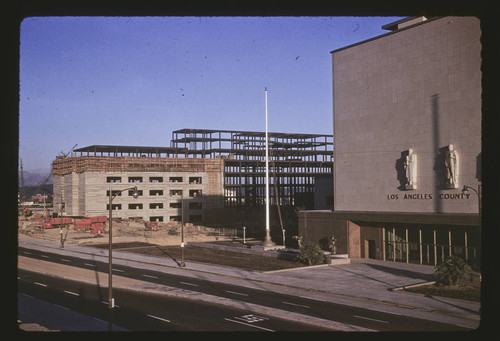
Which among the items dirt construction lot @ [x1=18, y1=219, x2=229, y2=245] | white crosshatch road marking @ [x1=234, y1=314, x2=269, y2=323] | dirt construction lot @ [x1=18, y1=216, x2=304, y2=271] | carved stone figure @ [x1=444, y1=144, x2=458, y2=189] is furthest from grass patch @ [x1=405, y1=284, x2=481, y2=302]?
dirt construction lot @ [x1=18, y1=219, x2=229, y2=245]

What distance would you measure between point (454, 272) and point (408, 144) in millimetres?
17498

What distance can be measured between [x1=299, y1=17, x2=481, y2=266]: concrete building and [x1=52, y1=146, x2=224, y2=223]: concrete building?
63.0 m

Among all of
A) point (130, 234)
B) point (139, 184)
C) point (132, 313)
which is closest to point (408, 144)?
point (132, 313)

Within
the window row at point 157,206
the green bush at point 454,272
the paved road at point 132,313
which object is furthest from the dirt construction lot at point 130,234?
the green bush at point 454,272

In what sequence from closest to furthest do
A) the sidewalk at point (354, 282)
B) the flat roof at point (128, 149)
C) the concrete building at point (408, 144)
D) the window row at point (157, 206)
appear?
the sidewalk at point (354, 282), the concrete building at point (408, 144), the window row at point (157, 206), the flat roof at point (128, 149)

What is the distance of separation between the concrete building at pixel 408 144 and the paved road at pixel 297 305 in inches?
777

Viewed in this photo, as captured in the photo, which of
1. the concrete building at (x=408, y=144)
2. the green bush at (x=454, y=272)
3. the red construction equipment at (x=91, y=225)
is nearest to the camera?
the green bush at (x=454, y=272)

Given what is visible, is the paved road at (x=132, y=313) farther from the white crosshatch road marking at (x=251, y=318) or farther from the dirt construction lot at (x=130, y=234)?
the dirt construction lot at (x=130, y=234)

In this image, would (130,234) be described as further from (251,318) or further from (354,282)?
(251,318)

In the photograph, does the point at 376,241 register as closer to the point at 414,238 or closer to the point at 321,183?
the point at 414,238

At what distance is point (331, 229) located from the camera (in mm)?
57438

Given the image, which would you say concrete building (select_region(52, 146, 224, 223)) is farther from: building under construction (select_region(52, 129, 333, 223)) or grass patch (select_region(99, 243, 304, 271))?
grass patch (select_region(99, 243, 304, 271))

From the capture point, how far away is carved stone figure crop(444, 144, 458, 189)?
147ft

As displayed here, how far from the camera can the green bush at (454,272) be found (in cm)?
3572
